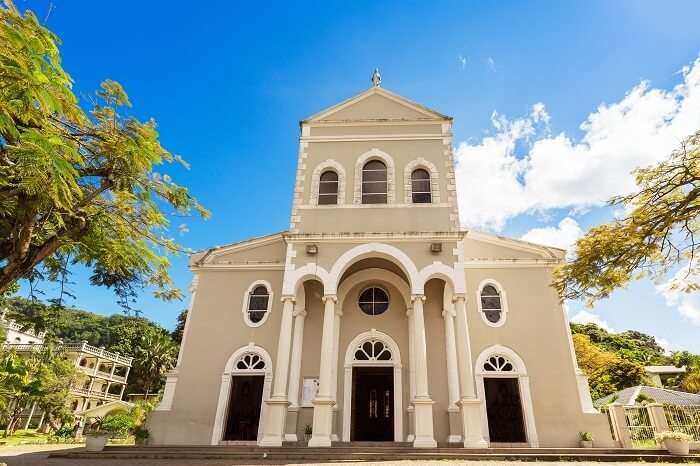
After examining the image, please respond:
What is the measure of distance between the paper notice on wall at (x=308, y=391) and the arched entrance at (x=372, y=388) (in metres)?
0.97

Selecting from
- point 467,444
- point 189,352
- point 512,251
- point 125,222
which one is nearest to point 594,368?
point 512,251

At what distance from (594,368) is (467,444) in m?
20.8

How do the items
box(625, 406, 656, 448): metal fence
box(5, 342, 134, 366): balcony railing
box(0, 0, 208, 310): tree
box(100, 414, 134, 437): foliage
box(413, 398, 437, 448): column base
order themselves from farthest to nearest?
box(5, 342, 134, 366): balcony railing
box(100, 414, 134, 437): foliage
box(625, 406, 656, 448): metal fence
box(413, 398, 437, 448): column base
box(0, 0, 208, 310): tree

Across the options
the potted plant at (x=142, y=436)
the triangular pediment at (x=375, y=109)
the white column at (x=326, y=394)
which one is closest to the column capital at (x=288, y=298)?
the white column at (x=326, y=394)

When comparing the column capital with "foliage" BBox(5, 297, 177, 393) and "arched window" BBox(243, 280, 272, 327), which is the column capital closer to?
"arched window" BBox(243, 280, 272, 327)

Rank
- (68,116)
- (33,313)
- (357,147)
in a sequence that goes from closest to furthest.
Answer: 1. (68,116)
2. (33,313)
3. (357,147)

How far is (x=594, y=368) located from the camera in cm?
2650

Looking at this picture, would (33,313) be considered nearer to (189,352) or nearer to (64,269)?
(64,269)


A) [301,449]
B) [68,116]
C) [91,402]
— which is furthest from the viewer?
[91,402]

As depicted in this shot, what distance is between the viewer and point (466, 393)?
1109cm

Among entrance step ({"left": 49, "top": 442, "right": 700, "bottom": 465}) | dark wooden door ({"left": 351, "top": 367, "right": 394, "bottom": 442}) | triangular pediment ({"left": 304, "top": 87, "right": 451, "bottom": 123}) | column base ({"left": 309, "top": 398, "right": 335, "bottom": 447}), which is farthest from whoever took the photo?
triangular pediment ({"left": 304, "top": 87, "right": 451, "bottom": 123})

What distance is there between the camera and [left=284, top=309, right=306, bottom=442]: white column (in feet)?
41.3

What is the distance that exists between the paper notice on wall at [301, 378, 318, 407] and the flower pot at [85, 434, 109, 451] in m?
5.64

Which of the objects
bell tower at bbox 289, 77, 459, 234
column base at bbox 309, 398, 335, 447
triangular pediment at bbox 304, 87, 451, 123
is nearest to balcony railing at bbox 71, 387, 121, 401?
bell tower at bbox 289, 77, 459, 234
